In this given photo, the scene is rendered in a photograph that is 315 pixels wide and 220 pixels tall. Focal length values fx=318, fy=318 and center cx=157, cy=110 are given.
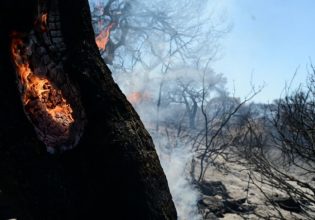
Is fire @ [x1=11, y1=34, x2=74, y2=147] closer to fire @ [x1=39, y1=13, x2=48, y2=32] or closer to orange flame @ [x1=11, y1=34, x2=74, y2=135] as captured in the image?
orange flame @ [x1=11, y1=34, x2=74, y2=135]

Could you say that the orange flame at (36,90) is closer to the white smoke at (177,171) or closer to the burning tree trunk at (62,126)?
the burning tree trunk at (62,126)

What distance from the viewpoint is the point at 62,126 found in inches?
53.5

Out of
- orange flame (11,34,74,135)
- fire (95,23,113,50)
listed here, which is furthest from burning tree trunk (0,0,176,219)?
fire (95,23,113,50)

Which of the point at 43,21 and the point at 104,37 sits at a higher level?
the point at 104,37

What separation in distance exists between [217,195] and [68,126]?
8.81 m

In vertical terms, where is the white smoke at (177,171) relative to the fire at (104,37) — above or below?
below

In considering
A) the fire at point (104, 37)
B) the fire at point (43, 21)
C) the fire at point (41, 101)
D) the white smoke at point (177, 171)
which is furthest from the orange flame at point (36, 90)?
the fire at point (104, 37)

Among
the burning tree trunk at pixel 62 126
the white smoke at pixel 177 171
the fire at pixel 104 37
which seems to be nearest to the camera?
the burning tree trunk at pixel 62 126

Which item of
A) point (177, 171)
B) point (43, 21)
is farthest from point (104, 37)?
point (43, 21)

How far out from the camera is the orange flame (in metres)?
1.29

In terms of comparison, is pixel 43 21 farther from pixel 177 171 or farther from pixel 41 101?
pixel 177 171

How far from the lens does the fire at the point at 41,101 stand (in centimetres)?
129

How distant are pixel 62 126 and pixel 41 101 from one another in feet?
0.45

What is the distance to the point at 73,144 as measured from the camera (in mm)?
1388
